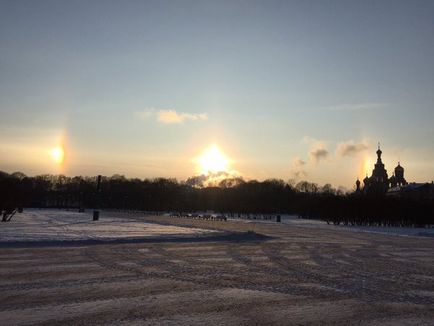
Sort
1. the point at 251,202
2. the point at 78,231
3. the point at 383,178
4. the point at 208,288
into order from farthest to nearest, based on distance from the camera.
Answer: the point at 383,178, the point at 251,202, the point at 78,231, the point at 208,288

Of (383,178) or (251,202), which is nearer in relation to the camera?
(251,202)

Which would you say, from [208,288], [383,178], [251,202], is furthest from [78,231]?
[383,178]

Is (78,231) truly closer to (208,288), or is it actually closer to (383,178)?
(208,288)

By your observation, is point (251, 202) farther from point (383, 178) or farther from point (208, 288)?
point (208, 288)

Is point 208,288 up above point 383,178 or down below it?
below

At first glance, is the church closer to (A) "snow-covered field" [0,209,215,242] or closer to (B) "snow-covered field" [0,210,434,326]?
(A) "snow-covered field" [0,209,215,242]

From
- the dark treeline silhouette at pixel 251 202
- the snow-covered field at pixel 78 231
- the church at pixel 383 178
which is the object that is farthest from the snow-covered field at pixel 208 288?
the church at pixel 383 178

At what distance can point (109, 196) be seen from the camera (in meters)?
162

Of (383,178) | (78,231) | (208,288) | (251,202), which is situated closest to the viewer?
(208,288)

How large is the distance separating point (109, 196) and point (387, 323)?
159655mm

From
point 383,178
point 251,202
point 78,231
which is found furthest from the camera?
point 383,178

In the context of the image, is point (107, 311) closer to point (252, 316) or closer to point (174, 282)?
point (252, 316)

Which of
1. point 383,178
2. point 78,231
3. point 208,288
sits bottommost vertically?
point 208,288

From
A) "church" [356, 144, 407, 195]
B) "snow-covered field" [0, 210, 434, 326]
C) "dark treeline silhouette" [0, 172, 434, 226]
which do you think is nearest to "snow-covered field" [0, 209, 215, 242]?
"snow-covered field" [0, 210, 434, 326]
